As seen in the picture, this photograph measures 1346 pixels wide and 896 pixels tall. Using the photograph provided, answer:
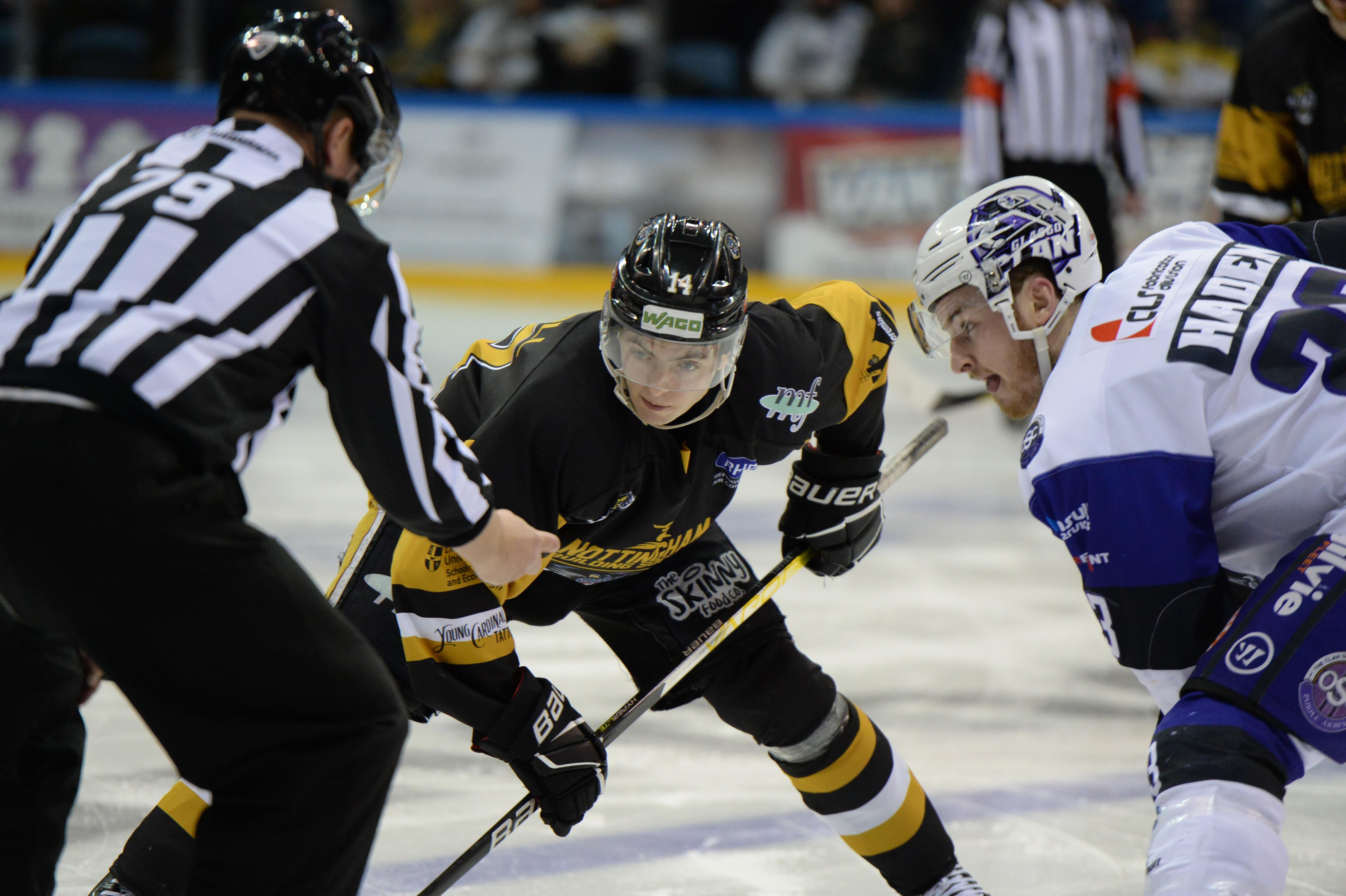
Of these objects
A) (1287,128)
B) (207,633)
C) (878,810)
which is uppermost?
(1287,128)

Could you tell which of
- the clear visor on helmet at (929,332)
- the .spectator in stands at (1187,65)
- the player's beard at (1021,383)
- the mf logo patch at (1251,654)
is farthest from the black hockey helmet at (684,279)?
the .spectator in stands at (1187,65)

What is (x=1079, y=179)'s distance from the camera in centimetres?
598

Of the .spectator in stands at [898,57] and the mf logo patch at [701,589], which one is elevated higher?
the .spectator in stands at [898,57]

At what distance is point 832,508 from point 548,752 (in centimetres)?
77

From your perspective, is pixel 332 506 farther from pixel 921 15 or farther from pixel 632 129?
pixel 921 15

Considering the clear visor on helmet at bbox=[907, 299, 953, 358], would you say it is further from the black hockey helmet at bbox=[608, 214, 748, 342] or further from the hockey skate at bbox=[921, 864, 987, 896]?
the hockey skate at bbox=[921, 864, 987, 896]

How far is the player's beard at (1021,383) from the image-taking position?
2055mm

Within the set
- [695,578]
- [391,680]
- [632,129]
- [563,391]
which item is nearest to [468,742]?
[695,578]

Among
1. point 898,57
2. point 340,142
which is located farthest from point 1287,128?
point 898,57

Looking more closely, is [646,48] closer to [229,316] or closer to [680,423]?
[680,423]

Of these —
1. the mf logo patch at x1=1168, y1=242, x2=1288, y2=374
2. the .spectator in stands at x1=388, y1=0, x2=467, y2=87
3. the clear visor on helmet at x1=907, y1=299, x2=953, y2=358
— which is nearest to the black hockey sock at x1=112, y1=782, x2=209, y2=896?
the clear visor on helmet at x1=907, y1=299, x2=953, y2=358

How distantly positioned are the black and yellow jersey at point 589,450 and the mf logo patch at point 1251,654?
0.87 metres

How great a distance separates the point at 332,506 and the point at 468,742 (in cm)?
173

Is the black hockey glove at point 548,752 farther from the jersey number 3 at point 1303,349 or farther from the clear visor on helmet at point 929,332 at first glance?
the jersey number 3 at point 1303,349
